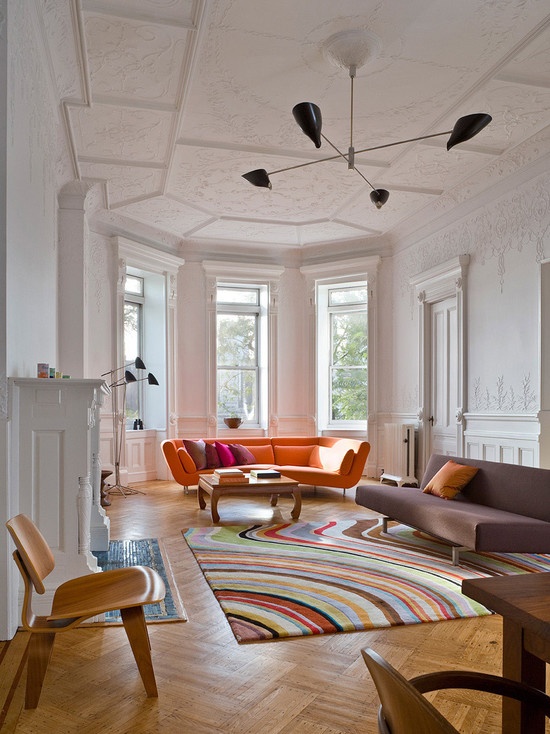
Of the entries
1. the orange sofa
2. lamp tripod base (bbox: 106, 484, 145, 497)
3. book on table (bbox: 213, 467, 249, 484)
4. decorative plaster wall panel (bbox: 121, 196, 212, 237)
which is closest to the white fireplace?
book on table (bbox: 213, 467, 249, 484)

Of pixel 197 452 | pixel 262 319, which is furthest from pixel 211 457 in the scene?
pixel 262 319

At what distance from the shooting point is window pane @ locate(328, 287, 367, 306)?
9.54 metres

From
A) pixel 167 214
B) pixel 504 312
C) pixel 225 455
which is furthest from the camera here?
pixel 167 214

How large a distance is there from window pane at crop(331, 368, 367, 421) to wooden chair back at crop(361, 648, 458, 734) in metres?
8.52

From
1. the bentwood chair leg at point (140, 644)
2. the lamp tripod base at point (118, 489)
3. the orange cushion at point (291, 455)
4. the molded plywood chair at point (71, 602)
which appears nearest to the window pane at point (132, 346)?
the lamp tripod base at point (118, 489)

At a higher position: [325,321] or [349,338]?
[325,321]

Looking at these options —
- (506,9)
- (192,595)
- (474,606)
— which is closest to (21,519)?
(192,595)

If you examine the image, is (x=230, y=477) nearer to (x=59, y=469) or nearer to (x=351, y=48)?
(x=59, y=469)

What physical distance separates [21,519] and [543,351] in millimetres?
4728

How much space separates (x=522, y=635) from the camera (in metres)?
1.42

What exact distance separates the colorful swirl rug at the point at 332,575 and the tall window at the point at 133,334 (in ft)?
12.3

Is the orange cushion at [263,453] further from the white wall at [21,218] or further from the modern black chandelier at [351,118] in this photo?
the modern black chandelier at [351,118]

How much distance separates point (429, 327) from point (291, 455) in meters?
2.49

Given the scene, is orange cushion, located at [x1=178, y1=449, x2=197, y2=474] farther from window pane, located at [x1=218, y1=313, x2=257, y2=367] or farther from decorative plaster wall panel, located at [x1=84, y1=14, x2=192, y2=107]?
decorative plaster wall panel, located at [x1=84, y1=14, x2=192, y2=107]
